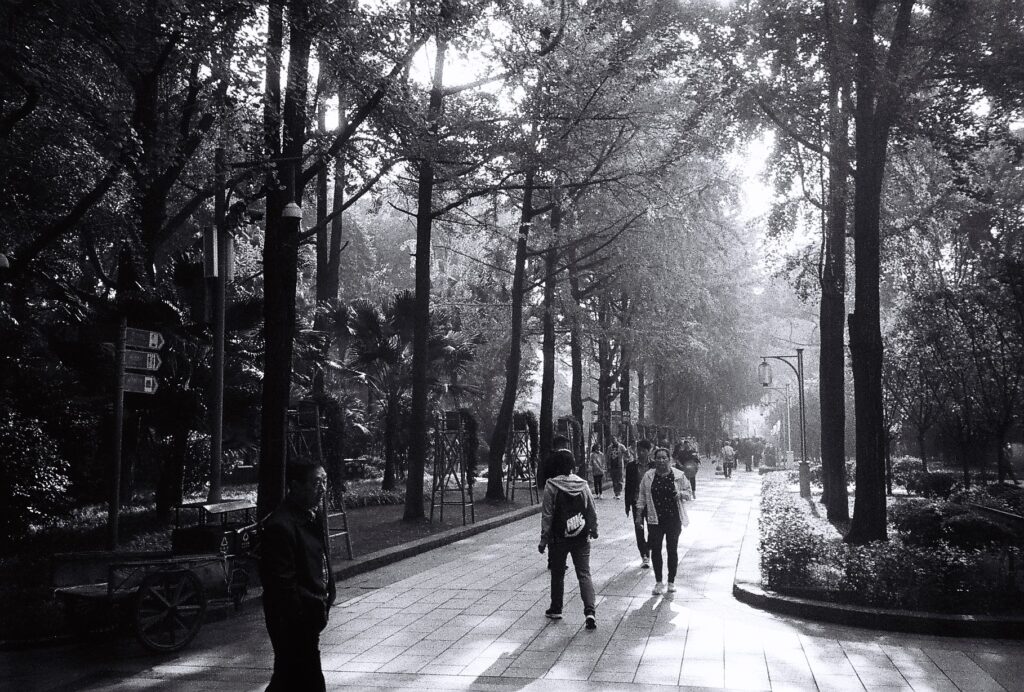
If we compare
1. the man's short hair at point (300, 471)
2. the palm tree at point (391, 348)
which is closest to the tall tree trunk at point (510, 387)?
the palm tree at point (391, 348)

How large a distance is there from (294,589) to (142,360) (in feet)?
20.2

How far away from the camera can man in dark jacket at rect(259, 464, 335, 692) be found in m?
4.82

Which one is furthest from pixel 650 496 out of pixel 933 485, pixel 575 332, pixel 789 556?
pixel 575 332

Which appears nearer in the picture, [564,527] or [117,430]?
[564,527]

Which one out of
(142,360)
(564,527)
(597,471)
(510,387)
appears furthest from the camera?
(597,471)

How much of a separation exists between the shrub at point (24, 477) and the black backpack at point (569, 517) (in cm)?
964

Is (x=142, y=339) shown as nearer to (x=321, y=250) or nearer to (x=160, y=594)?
(x=160, y=594)

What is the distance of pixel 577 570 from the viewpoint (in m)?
8.85

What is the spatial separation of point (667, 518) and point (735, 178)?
19.4 m

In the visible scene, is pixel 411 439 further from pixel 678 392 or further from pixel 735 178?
pixel 678 392

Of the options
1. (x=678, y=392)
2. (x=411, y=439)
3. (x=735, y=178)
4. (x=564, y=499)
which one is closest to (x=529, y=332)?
(x=735, y=178)

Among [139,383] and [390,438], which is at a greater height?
[139,383]

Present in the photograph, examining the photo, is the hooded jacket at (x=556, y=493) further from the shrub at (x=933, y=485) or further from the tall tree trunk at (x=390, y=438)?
the tall tree trunk at (x=390, y=438)

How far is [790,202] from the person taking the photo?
65.7 ft
